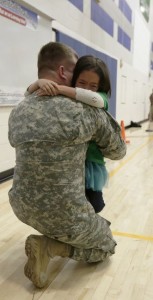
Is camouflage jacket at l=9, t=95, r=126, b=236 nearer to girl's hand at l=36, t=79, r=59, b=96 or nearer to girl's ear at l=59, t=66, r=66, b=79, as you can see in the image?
girl's hand at l=36, t=79, r=59, b=96

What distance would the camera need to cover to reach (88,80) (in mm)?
1645

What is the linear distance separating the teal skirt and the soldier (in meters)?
0.12

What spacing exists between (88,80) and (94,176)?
542 millimetres

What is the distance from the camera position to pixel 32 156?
1.57 m

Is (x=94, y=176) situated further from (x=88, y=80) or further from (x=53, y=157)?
(x=88, y=80)

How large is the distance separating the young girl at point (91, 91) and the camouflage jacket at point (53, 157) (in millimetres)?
43

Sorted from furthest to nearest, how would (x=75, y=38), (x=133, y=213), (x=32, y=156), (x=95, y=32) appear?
1. (x=95, y=32)
2. (x=75, y=38)
3. (x=133, y=213)
4. (x=32, y=156)

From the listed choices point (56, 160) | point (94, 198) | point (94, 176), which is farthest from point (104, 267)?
point (56, 160)

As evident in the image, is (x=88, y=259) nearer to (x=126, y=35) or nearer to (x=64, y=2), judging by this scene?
(x=64, y=2)

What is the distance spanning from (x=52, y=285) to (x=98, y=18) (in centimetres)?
701

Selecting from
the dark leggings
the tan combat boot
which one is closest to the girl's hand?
the dark leggings

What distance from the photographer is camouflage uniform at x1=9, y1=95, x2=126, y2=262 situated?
1531 millimetres

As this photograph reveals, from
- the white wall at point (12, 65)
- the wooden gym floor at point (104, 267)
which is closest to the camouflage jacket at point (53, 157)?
the wooden gym floor at point (104, 267)

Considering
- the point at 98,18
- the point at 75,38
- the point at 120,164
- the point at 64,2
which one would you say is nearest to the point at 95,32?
the point at 98,18
